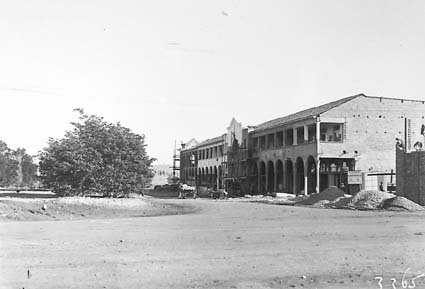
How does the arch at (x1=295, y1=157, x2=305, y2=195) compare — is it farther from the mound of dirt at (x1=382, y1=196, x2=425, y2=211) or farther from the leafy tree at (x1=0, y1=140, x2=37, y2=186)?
the leafy tree at (x1=0, y1=140, x2=37, y2=186)

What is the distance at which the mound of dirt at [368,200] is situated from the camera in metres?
34.7

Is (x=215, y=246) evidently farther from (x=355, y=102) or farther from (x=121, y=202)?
(x=355, y=102)

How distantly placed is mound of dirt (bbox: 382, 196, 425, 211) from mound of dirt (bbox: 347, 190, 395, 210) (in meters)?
0.85

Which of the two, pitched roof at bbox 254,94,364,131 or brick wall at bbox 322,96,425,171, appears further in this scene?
pitched roof at bbox 254,94,364,131

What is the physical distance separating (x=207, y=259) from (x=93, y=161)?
1065 inches

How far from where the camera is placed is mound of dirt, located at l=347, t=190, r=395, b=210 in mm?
34719

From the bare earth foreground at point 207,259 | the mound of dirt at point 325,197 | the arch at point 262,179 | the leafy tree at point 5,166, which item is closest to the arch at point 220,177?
the arch at point 262,179

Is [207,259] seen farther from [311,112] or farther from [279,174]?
[279,174]

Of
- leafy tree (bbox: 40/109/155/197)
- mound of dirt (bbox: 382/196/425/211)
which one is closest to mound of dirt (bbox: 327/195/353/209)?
mound of dirt (bbox: 382/196/425/211)

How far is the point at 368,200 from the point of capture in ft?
116

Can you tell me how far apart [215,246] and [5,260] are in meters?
5.04

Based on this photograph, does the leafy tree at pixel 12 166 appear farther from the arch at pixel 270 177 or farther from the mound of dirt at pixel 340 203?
the mound of dirt at pixel 340 203

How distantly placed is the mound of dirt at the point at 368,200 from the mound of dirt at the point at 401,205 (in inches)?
33.3

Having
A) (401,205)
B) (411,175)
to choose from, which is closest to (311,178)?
(411,175)
